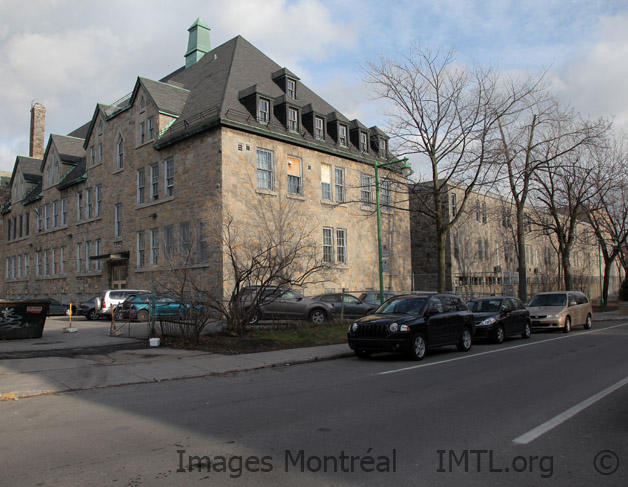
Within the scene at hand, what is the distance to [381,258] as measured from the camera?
71.1 ft

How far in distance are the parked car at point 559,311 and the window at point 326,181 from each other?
1401 centimetres

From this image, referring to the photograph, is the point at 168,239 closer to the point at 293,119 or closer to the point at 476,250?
the point at 293,119

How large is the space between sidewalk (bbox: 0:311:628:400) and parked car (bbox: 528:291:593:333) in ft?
31.7

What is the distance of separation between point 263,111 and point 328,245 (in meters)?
8.80

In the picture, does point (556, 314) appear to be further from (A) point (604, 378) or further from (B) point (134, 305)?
(B) point (134, 305)

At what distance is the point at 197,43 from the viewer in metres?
38.8

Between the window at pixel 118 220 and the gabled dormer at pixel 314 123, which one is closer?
the gabled dormer at pixel 314 123

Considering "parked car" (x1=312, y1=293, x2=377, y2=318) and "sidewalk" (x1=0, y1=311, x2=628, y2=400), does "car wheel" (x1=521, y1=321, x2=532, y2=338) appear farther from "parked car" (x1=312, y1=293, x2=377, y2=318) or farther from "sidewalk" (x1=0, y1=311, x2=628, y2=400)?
"sidewalk" (x1=0, y1=311, x2=628, y2=400)

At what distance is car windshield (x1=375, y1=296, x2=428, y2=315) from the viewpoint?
1304cm

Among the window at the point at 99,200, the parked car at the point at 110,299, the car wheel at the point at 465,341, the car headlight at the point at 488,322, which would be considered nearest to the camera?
the car wheel at the point at 465,341

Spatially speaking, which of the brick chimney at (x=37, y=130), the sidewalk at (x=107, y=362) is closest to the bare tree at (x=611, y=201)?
the sidewalk at (x=107, y=362)

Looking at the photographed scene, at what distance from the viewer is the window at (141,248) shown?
30297 millimetres

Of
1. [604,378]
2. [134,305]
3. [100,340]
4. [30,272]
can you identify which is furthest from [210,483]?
[30,272]

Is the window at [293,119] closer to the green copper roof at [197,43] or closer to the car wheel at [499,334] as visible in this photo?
the green copper roof at [197,43]
